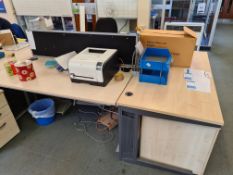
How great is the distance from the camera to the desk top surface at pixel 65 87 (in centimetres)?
135

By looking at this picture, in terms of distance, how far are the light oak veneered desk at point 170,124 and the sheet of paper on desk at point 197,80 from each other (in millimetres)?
46

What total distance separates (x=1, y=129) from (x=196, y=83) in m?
1.92

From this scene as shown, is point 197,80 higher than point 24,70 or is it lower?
lower

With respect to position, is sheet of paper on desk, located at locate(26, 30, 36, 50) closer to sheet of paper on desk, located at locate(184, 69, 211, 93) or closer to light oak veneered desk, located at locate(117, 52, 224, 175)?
light oak veneered desk, located at locate(117, 52, 224, 175)

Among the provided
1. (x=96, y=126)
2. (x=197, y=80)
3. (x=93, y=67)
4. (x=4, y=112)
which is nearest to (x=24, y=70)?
(x=4, y=112)

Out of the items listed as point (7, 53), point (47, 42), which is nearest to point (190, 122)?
point (47, 42)

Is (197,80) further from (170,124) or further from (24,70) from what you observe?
(24,70)

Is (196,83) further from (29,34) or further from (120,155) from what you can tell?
(29,34)

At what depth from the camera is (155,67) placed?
140 centimetres

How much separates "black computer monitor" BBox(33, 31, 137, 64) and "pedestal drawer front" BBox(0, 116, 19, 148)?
2.80 ft

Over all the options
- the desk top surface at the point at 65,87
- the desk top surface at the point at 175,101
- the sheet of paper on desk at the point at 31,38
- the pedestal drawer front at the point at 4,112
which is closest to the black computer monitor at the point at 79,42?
the sheet of paper on desk at the point at 31,38

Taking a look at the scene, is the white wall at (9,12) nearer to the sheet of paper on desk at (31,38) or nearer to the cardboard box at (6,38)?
the cardboard box at (6,38)

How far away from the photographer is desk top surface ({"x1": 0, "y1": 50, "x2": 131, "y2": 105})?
135cm

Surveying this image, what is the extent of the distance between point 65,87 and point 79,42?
62 centimetres
